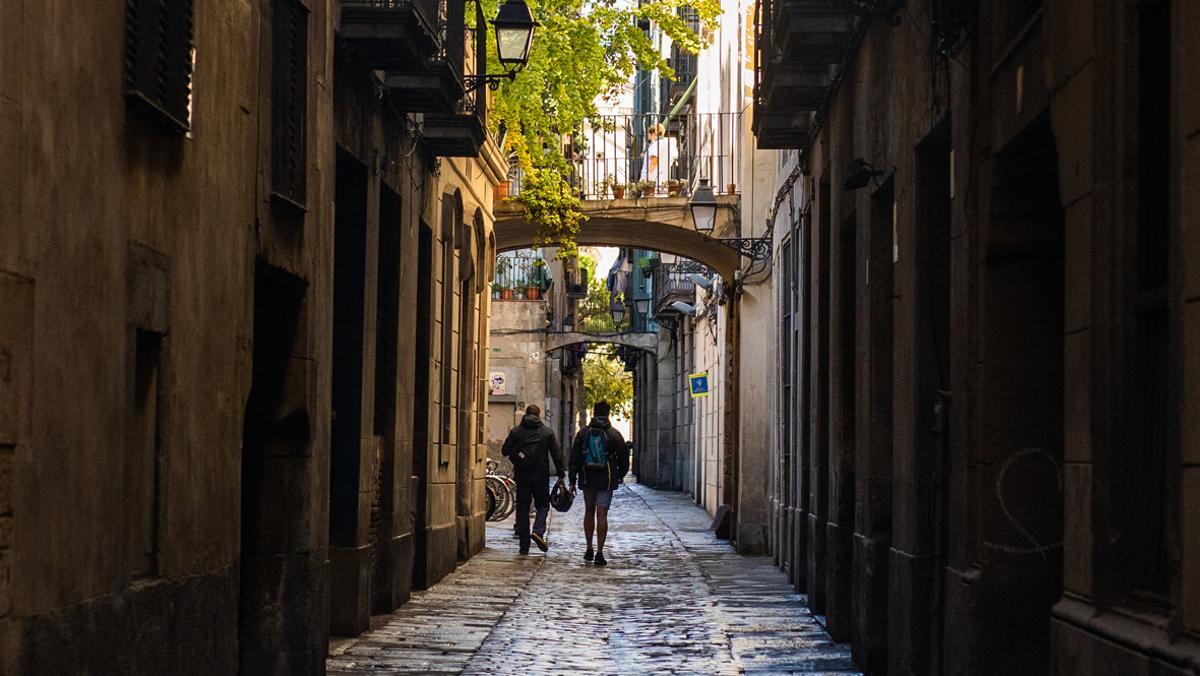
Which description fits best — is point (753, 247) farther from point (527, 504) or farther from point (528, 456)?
point (527, 504)

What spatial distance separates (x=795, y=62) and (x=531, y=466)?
965 centimetres

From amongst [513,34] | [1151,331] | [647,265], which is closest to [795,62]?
[513,34]

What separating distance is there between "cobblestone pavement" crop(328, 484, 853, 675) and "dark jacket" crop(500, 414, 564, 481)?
3.40 ft

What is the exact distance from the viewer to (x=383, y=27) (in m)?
13.2

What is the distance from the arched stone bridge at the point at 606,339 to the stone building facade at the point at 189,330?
39.0 m

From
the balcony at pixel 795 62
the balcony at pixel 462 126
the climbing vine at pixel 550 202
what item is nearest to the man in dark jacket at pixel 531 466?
the climbing vine at pixel 550 202

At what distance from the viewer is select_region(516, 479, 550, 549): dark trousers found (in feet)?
76.7

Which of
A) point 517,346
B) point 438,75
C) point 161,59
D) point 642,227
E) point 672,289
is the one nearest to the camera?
point 161,59

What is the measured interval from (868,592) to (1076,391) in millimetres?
5575

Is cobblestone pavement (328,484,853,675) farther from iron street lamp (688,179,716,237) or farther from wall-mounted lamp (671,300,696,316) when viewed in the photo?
wall-mounted lamp (671,300,696,316)

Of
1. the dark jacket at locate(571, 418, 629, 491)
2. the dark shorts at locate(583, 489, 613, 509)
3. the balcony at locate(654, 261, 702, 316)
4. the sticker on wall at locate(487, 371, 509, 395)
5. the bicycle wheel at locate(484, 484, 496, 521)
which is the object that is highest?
the balcony at locate(654, 261, 702, 316)

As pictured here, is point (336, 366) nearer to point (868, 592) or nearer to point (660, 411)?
point (868, 592)

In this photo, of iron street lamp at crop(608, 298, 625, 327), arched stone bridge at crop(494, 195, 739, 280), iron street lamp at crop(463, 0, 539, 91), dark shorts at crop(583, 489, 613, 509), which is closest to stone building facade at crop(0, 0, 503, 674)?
iron street lamp at crop(463, 0, 539, 91)

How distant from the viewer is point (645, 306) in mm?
52469
